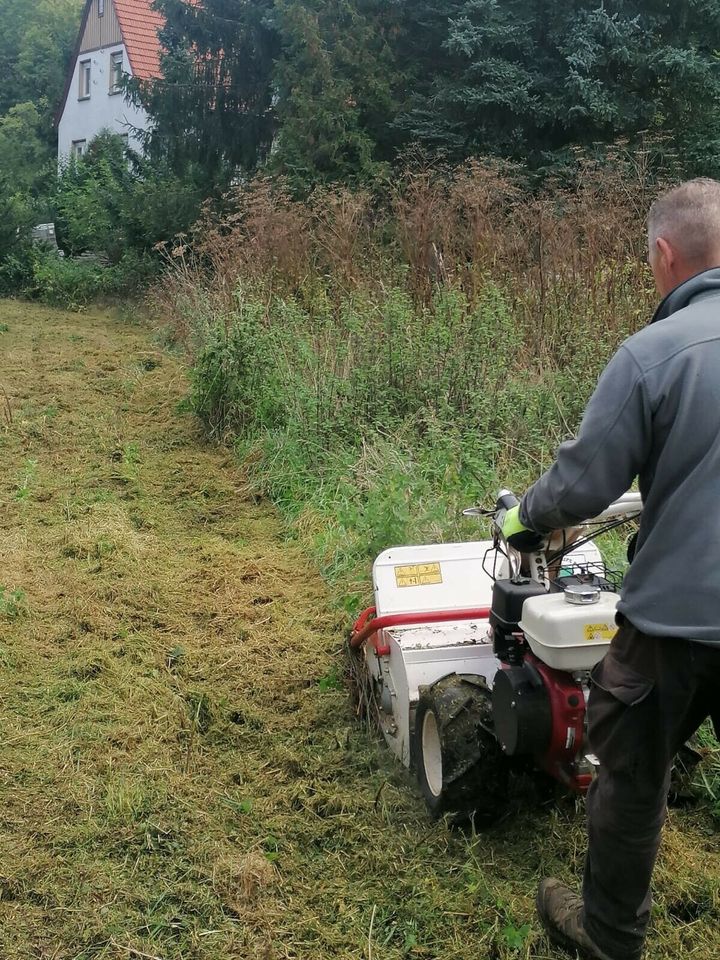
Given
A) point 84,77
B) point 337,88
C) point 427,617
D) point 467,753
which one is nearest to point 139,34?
point 84,77

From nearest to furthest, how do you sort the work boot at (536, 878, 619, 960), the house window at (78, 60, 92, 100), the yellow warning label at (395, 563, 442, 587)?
the work boot at (536, 878, 619, 960) → the yellow warning label at (395, 563, 442, 587) → the house window at (78, 60, 92, 100)

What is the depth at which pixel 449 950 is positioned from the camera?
251 cm

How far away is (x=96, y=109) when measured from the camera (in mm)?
30125

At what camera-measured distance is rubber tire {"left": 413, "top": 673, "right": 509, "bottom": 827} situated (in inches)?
109

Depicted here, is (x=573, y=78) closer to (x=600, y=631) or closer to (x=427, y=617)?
(x=427, y=617)

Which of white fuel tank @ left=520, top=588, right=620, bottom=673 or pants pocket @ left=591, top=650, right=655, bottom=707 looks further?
white fuel tank @ left=520, top=588, right=620, bottom=673

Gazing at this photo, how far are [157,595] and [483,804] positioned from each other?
→ 7.44 feet

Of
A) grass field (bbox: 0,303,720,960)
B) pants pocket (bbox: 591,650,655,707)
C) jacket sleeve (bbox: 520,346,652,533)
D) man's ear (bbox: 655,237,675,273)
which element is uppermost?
man's ear (bbox: 655,237,675,273)

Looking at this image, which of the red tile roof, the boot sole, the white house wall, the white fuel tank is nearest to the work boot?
the boot sole

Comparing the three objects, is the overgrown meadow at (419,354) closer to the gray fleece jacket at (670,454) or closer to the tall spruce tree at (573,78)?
the gray fleece jacket at (670,454)

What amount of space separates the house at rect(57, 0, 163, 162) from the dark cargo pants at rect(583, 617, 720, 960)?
1112 inches

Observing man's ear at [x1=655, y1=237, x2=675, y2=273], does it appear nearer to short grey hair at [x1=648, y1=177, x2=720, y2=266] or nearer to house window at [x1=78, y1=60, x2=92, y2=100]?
short grey hair at [x1=648, y1=177, x2=720, y2=266]

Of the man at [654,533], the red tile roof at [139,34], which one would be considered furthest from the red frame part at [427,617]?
the red tile roof at [139,34]

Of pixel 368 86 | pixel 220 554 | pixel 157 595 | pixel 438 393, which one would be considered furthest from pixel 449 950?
pixel 368 86
